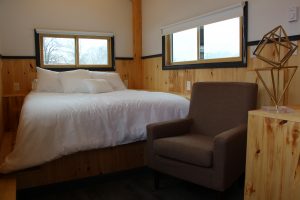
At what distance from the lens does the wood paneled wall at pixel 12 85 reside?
3.63m

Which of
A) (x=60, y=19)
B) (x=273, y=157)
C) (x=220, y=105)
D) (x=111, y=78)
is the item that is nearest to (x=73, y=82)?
(x=111, y=78)

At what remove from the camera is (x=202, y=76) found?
328 cm

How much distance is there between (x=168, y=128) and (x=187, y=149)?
0.37 metres

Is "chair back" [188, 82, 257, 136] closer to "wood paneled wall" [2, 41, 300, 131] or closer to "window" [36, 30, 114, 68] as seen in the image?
"wood paneled wall" [2, 41, 300, 131]

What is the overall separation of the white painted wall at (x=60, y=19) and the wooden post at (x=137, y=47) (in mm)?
89

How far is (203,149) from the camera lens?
1.86 m

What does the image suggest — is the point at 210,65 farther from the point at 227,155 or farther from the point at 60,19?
the point at 60,19

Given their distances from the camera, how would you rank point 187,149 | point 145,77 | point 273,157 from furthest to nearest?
point 145,77, point 187,149, point 273,157

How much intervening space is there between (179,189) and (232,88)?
97 centimetres

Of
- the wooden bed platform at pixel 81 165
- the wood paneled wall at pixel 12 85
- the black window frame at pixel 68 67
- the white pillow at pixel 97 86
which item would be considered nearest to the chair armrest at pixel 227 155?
the wooden bed platform at pixel 81 165

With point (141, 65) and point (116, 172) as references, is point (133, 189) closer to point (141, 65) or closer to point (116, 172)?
point (116, 172)

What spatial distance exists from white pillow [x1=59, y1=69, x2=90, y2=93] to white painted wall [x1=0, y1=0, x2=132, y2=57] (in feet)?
2.73

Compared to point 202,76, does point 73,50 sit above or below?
above

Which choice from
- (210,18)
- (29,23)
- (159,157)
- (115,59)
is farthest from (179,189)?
(29,23)
